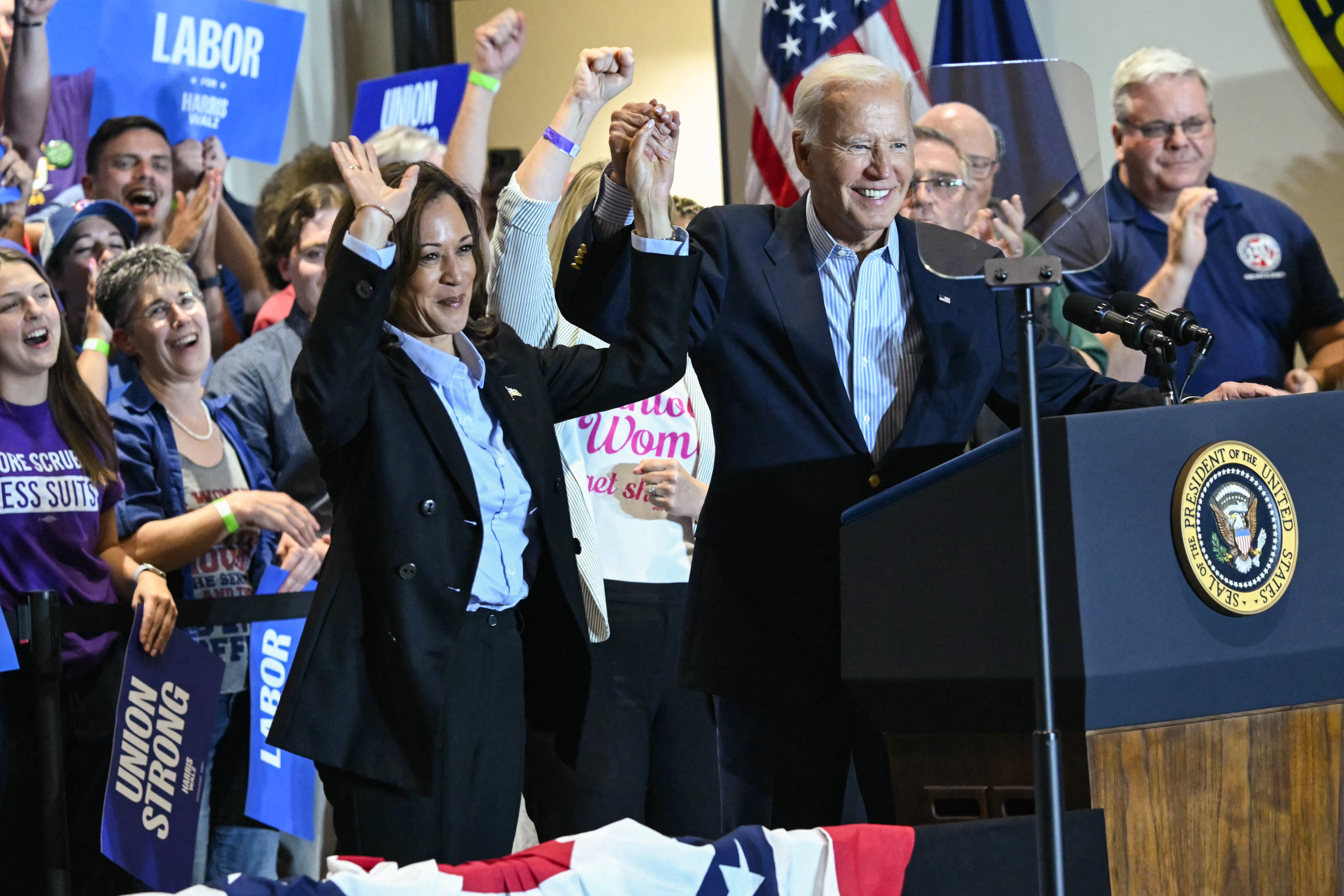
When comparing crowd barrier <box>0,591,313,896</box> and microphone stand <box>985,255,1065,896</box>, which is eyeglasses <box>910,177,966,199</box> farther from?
crowd barrier <box>0,591,313,896</box>

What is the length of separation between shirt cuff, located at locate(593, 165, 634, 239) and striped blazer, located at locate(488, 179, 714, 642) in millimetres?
357

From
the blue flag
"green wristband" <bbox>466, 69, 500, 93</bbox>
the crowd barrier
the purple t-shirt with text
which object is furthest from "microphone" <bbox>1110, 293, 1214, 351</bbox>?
"green wristband" <bbox>466, 69, 500, 93</bbox>

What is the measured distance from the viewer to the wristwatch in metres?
3.02

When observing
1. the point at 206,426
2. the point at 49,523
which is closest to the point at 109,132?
the point at 206,426

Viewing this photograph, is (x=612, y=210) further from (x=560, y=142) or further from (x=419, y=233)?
(x=560, y=142)

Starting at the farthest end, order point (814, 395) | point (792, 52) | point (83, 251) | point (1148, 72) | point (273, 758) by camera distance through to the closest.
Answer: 1. point (792, 52)
2. point (1148, 72)
3. point (83, 251)
4. point (273, 758)
5. point (814, 395)

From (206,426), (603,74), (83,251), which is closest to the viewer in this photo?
(603,74)

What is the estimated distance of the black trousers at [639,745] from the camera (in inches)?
99.4

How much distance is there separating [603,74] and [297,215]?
6.29ft

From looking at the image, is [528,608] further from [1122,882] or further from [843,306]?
[1122,882]

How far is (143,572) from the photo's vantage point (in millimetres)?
3014

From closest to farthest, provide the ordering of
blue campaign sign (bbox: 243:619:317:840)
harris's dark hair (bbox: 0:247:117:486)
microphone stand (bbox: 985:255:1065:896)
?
microphone stand (bbox: 985:255:1065:896) < harris's dark hair (bbox: 0:247:117:486) < blue campaign sign (bbox: 243:619:317:840)

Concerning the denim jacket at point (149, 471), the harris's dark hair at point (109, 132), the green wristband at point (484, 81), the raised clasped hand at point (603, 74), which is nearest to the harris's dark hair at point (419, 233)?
the raised clasped hand at point (603, 74)

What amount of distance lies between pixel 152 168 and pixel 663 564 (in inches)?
89.5
